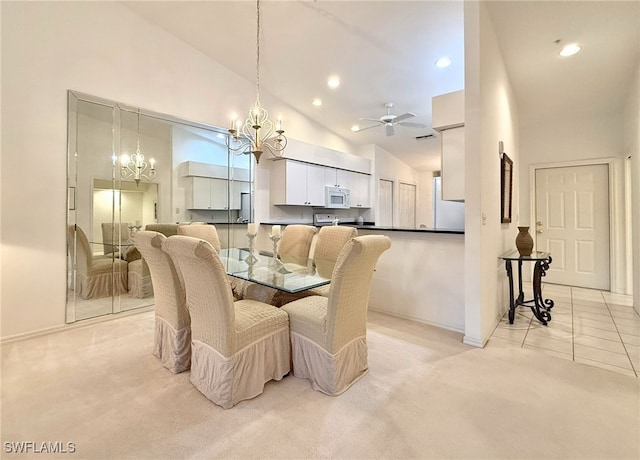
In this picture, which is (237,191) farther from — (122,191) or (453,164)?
(453,164)

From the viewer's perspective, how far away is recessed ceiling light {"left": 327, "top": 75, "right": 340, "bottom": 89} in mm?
4000

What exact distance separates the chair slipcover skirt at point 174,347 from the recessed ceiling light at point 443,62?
3.81 m

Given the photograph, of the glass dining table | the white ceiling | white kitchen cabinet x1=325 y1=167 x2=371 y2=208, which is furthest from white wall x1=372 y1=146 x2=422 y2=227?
the glass dining table

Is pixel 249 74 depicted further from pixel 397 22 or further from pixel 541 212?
pixel 541 212

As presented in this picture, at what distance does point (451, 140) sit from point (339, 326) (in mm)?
2494

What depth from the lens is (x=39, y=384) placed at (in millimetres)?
1949

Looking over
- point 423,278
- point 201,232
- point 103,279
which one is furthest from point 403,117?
point 103,279

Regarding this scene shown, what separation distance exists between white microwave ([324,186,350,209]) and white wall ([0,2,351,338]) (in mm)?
3048

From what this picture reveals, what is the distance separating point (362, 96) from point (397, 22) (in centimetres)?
143

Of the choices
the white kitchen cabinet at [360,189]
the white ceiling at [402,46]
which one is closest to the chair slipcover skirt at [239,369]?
the white ceiling at [402,46]

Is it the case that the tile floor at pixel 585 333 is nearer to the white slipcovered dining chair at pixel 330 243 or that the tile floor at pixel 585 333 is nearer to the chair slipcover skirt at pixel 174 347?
the white slipcovered dining chair at pixel 330 243

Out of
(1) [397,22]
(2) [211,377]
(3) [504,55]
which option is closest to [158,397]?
(2) [211,377]

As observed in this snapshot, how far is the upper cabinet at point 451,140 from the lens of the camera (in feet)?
10.3

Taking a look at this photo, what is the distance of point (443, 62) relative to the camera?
3443mm
